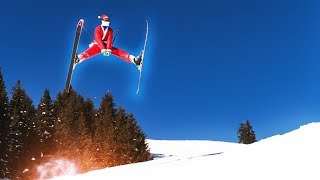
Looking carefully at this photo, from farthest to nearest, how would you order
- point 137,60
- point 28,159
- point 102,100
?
point 102,100, point 28,159, point 137,60

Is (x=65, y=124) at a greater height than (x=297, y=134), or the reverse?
(x=65, y=124)

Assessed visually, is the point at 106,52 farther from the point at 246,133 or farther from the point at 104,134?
the point at 246,133

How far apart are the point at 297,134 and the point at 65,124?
2885 cm

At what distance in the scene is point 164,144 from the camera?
8862 cm

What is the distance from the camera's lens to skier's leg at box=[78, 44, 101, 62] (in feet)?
52.5

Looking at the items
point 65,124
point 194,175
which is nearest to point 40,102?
point 65,124

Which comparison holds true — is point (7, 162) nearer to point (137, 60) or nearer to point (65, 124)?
point (65, 124)

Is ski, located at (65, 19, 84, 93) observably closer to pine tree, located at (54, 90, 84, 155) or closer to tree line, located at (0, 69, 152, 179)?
tree line, located at (0, 69, 152, 179)

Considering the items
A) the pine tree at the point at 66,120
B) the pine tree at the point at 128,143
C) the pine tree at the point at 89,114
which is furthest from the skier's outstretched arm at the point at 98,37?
the pine tree at the point at 89,114

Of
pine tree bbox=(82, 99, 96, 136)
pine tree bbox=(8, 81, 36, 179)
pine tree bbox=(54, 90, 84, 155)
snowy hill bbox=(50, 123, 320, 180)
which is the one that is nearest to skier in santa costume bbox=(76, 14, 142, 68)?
snowy hill bbox=(50, 123, 320, 180)

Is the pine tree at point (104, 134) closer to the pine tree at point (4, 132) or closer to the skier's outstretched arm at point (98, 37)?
the pine tree at point (4, 132)

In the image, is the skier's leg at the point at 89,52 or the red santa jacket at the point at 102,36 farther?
the skier's leg at the point at 89,52

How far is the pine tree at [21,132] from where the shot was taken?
110 ft

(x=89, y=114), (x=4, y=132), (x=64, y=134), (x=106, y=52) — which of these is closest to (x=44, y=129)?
(x=64, y=134)
